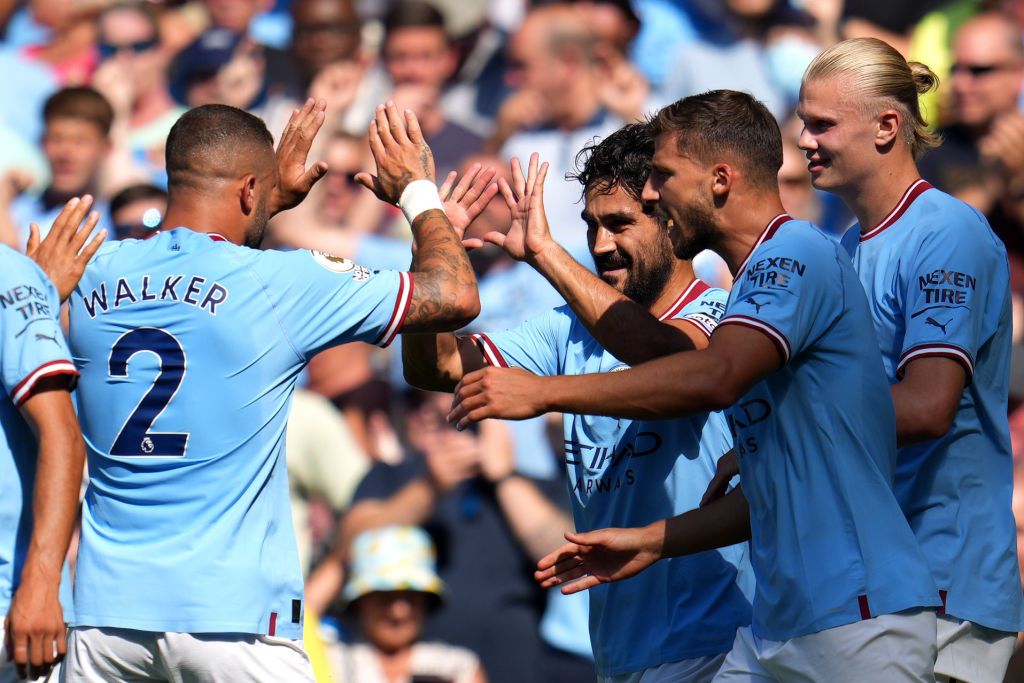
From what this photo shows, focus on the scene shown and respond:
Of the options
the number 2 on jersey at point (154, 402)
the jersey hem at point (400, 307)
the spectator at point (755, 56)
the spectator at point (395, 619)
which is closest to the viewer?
the number 2 on jersey at point (154, 402)

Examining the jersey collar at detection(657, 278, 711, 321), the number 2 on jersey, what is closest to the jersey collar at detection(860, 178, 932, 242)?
the jersey collar at detection(657, 278, 711, 321)

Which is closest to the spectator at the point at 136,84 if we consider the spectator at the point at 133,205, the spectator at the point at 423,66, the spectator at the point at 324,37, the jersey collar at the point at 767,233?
the spectator at the point at 324,37

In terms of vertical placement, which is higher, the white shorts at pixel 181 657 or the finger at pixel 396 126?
the finger at pixel 396 126

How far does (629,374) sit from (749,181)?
74 centimetres

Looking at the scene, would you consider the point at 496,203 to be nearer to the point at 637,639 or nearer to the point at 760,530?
the point at 637,639

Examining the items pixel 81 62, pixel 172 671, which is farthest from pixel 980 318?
pixel 81 62

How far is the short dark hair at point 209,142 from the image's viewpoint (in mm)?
4543

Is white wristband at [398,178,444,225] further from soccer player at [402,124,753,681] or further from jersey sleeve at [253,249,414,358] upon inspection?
jersey sleeve at [253,249,414,358]

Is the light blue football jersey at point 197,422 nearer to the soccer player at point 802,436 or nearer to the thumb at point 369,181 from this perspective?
the thumb at point 369,181

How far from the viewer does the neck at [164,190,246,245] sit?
177 inches

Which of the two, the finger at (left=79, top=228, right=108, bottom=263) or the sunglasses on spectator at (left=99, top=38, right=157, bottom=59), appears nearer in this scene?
the finger at (left=79, top=228, right=108, bottom=263)

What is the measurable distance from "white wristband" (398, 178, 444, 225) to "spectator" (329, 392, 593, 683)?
3.38 meters

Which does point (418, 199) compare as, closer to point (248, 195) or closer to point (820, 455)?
point (248, 195)

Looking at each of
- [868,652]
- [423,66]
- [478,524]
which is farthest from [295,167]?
[423,66]
